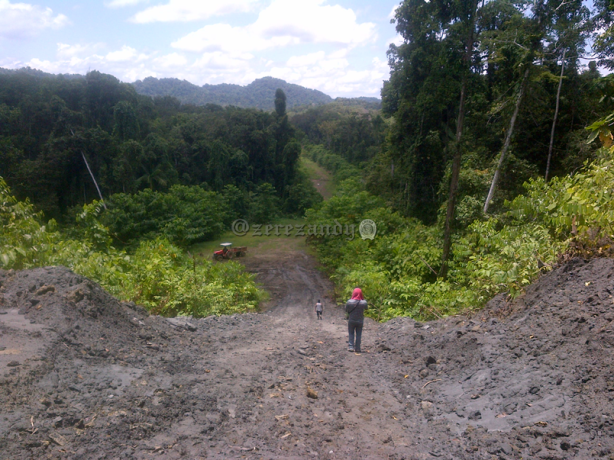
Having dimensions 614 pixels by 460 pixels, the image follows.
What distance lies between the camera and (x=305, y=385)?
15.2ft

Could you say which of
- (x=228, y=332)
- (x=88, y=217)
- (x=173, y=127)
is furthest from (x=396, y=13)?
(x=173, y=127)

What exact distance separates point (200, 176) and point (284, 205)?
33.2 ft

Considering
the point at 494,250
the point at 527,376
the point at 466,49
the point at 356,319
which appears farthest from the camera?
the point at 466,49

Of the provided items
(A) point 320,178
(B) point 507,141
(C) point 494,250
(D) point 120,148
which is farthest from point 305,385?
(A) point 320,178

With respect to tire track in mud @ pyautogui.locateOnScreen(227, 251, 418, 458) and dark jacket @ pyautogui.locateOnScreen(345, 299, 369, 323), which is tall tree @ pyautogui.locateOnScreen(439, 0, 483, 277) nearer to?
tire track in mud @ pyautogui.locateOnScreen(227, 251, 418, 458)

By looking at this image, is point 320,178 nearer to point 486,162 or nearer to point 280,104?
point 280,104

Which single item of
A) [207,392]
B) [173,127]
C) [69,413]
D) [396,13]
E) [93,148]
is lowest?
[207,392]

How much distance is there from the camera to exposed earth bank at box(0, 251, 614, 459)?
2928mm

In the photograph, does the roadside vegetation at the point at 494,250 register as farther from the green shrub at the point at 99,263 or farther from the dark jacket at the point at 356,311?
the green shrub at the point at 99,263

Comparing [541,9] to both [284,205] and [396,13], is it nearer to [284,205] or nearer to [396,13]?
[396,13]

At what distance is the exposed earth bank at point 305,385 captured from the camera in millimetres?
2928

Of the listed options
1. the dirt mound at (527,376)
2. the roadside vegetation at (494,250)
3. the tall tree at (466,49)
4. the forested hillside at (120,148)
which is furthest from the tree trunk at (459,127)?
the forested hillside at (120,148)

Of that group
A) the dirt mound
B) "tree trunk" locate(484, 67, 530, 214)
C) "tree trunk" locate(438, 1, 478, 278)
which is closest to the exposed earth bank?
the dirt mound

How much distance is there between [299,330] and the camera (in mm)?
8016
